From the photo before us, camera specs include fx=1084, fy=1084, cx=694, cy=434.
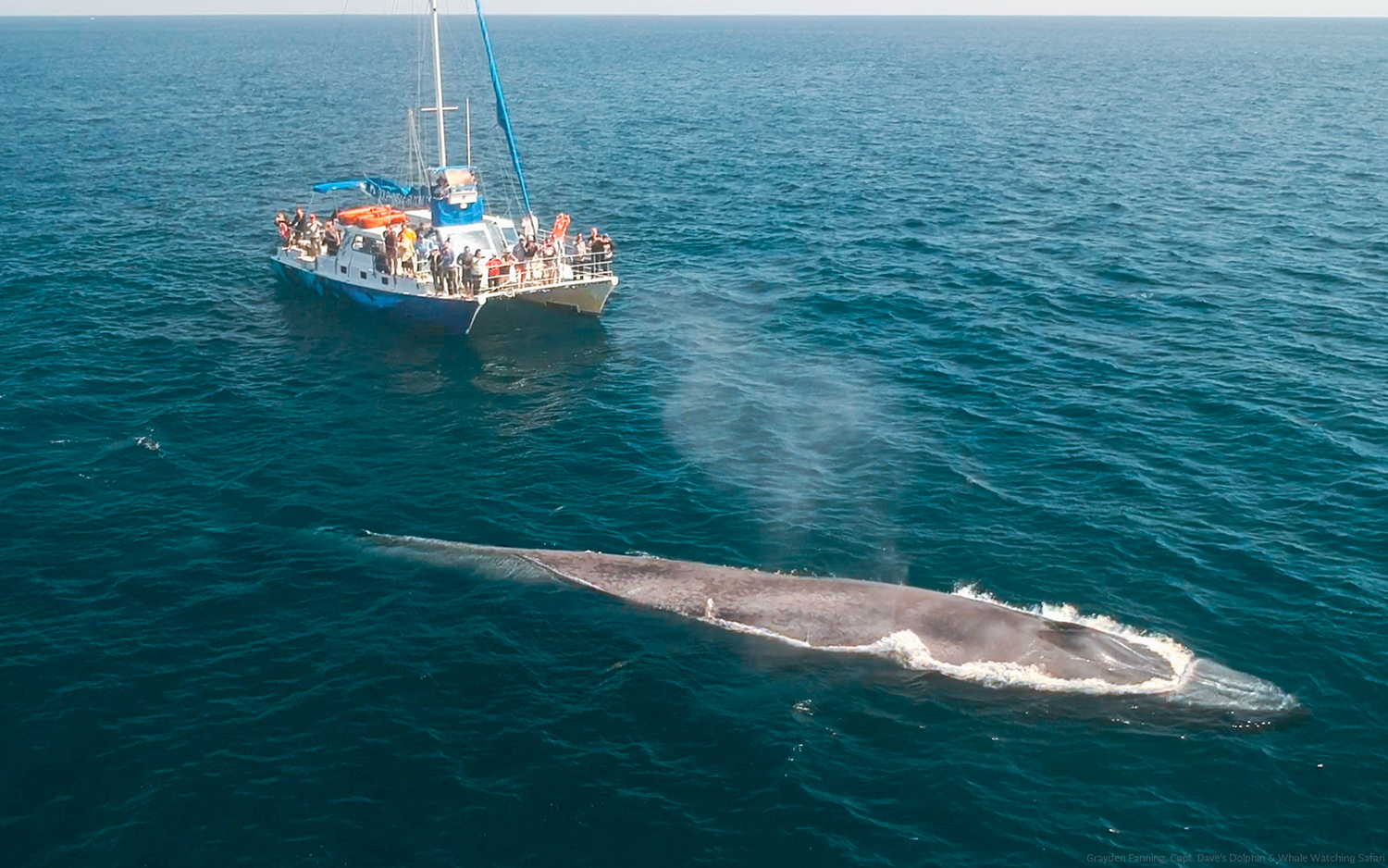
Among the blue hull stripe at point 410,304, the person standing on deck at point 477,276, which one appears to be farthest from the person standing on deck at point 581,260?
the blue hull stripe at point 410,304

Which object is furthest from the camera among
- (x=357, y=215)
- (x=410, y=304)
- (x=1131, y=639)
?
(x=357, y=215)

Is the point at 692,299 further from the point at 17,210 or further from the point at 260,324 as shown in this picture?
the point at 17,210

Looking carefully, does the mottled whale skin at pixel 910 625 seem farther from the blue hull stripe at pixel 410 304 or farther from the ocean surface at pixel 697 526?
the blue hull stripe at pixel 410 304

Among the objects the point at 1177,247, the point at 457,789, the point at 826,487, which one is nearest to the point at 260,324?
the point at 826,487

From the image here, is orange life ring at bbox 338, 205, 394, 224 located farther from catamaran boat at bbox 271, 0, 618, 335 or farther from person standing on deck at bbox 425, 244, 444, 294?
person standing on deck at bbox 425, 244, 444, 294

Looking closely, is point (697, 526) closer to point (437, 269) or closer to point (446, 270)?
point (446, 270)

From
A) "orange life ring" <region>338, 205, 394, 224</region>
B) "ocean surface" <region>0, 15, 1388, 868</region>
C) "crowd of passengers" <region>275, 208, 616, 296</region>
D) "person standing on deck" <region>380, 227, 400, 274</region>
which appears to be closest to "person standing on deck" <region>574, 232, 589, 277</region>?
"crowd of passengers" <region>275, 208, 616, 296</region>

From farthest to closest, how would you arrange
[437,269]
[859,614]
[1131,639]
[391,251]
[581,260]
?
[581,260] < [391,251] < [437,269] < [859,614] < [1131,639]

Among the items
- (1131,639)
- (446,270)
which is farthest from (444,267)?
(1131,639)
